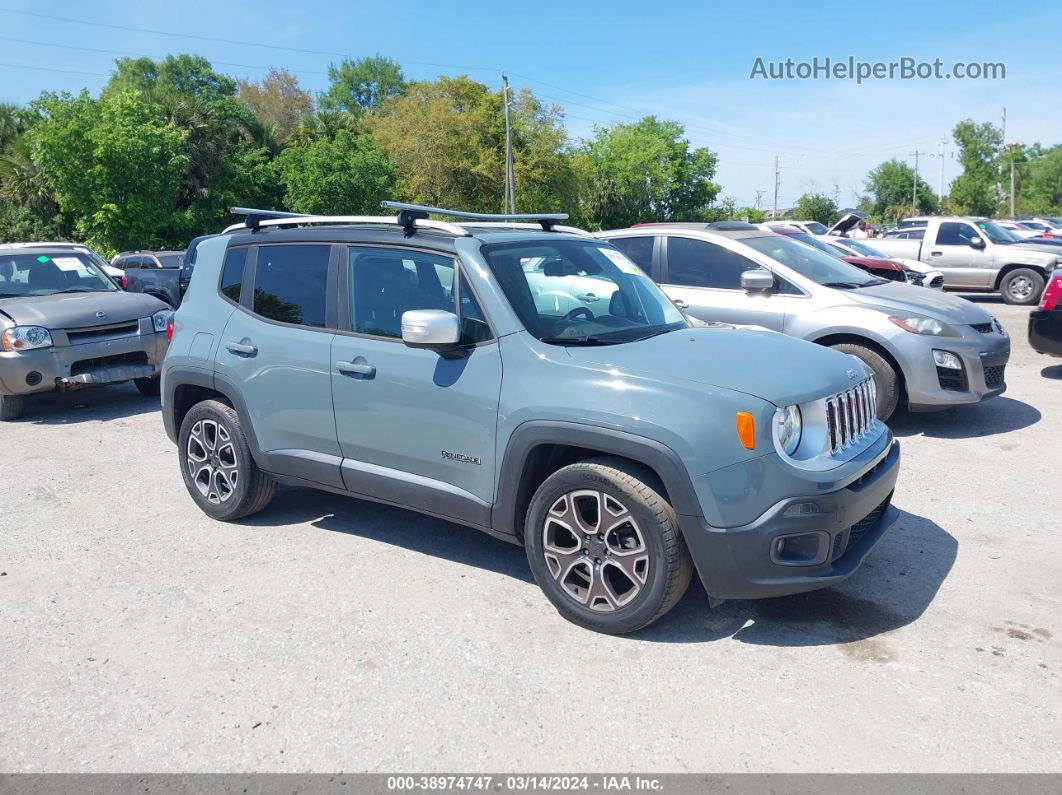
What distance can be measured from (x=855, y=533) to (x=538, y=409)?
160 centimetres

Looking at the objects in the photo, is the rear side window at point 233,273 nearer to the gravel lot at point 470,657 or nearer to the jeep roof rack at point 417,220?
the jeep roof rack at point 417,220

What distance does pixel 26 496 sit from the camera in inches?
243

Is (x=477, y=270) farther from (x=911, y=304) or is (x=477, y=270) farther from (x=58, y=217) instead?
(x=58, y=217)

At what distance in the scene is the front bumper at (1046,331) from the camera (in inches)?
359

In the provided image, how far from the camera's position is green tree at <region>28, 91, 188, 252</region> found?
31.2m

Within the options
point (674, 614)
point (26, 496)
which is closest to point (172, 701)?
point (674, 614)

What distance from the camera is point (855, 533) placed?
4.04m

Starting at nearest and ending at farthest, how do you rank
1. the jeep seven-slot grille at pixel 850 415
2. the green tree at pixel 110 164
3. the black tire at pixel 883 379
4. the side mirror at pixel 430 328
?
the jeep seven-slot grille at pixel 850 415, the side mirror at pixel 430 328, the black tire at pixel 883 379, the green tree at pixel 110 164

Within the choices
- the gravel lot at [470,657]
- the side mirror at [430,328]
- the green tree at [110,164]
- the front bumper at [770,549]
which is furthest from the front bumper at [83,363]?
the green tree at [110,164]

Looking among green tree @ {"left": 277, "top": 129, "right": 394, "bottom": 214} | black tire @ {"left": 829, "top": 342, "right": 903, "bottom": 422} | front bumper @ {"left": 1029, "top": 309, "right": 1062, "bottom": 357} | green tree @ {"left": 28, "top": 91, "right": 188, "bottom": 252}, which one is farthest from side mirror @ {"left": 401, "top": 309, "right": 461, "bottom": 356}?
green tree @ {"left": 277, "top": 129, "right": 394, "bottom": 214}

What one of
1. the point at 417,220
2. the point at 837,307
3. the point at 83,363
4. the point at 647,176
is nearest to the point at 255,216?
the point at 417,220

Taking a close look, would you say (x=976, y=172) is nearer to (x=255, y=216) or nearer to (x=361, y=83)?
(x=361, y=83)

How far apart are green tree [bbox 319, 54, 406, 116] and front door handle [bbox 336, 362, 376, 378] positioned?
93.4 m

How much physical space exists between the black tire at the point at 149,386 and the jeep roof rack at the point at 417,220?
4.55m
